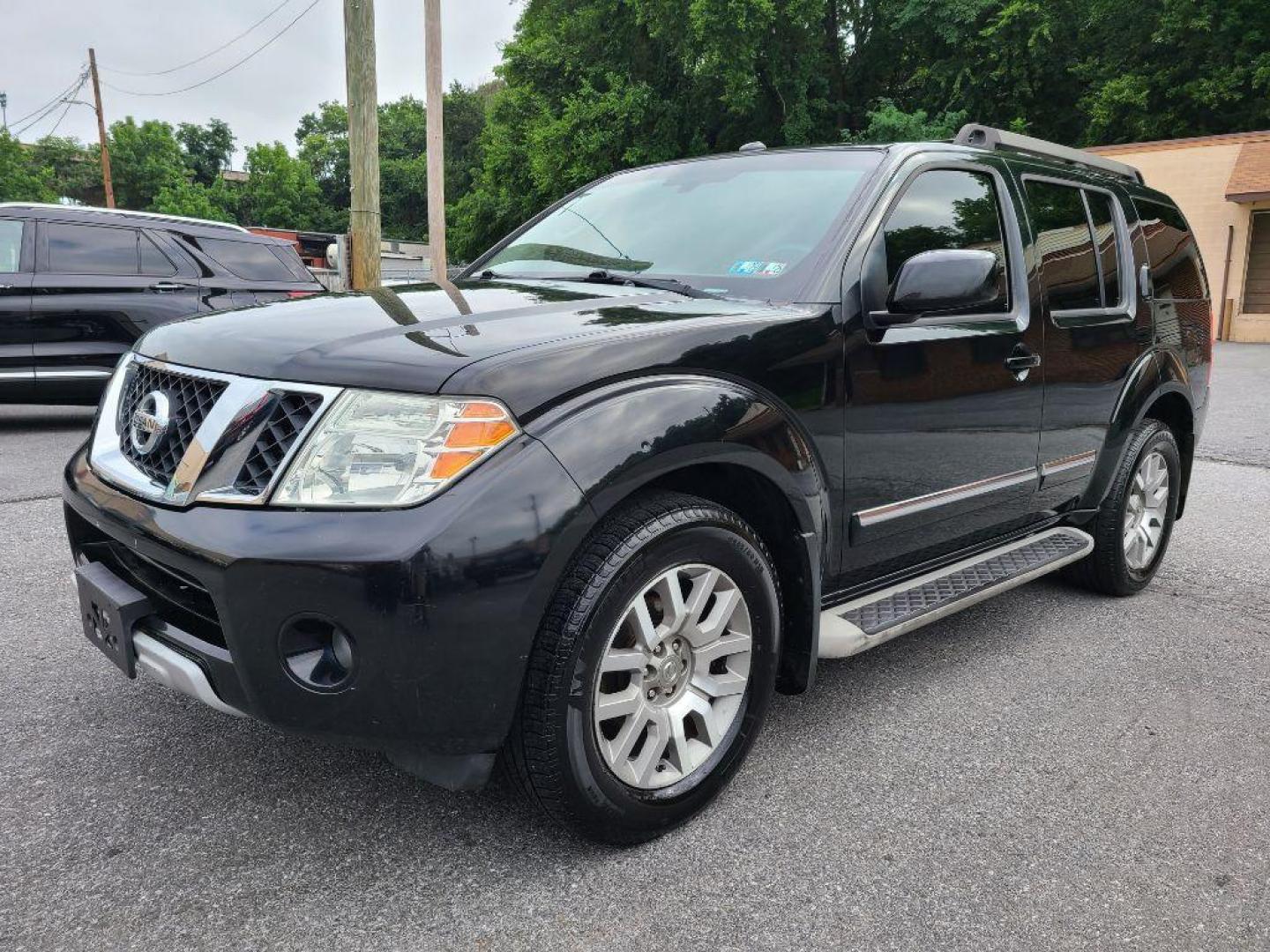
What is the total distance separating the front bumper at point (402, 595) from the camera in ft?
6.10

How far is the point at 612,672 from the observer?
2.22 meters

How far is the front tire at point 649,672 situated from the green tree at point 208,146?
9832cm

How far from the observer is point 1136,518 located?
433cm

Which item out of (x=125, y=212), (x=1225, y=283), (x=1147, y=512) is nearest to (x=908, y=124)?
(x=1225, y=283)

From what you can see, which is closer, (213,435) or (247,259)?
(213,435)

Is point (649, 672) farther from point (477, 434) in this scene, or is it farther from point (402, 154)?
point (402, 154)

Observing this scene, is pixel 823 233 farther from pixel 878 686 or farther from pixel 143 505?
pixel 143 505

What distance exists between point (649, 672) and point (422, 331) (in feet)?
3.08

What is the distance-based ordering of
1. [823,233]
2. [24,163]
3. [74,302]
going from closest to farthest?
[823,233] < [74,302] < [24,163]

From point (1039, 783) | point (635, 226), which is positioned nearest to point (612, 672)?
point (1039, 783)

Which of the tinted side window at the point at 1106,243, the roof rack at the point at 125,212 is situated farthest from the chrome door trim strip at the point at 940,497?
the roof rack at the point at 125,212

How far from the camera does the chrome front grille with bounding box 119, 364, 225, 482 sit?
217 centimetres

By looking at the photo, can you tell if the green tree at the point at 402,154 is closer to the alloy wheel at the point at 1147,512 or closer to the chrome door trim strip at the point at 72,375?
the chrome door trim strip at the point at 72,375

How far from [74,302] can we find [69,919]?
6.91 meters
